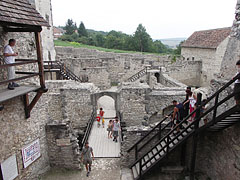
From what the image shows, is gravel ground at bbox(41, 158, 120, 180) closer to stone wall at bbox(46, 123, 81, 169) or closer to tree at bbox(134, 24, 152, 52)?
stone wall at bbox(46, 123, 81, 169)

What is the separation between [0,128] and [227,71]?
310 inches

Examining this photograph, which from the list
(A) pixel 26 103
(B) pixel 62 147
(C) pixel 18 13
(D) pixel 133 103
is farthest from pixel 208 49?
(C) pixel 18 13

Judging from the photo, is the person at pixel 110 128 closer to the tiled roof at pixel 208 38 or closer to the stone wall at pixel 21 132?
the stone wall at pixel 21 132

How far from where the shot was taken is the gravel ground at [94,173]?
7.49 m

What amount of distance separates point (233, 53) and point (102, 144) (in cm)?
748

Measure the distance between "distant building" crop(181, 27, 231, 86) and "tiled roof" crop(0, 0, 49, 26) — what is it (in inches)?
949

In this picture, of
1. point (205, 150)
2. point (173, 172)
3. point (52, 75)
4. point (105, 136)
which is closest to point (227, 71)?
point (205, 150)

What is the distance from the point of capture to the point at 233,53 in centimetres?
671

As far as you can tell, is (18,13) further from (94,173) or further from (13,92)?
(94,173)

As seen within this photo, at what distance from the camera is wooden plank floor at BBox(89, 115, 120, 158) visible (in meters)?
9.20

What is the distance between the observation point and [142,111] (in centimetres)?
1216

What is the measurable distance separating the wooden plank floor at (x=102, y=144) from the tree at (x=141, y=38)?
160 feet

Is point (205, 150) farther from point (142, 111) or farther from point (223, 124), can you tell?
point (142, 111)

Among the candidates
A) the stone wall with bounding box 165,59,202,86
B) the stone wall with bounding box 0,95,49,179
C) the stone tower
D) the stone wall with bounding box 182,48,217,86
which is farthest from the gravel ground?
the stone wall with bounding box 182,48,217,86
